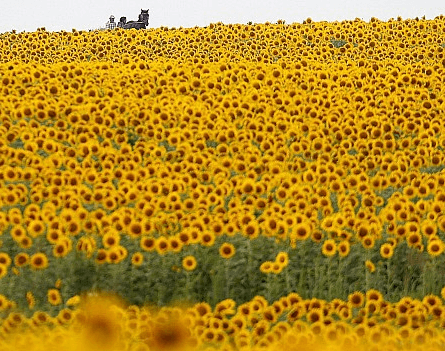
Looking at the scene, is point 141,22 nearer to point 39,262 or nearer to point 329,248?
point 329,248

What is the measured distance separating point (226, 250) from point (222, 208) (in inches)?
37.6

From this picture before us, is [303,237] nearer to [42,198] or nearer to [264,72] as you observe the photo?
[42,198]

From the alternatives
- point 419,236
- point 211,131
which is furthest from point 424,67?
point 419,236

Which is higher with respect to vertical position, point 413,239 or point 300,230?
point 300,230

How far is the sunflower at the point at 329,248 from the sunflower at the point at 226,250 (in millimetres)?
853

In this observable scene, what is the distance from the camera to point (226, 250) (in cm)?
779

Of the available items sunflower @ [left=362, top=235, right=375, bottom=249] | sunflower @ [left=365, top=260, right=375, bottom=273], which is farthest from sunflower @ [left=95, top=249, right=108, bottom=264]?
sunflower @ [left=362, top=235, right=375, bottom=249]

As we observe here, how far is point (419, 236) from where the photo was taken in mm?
7906

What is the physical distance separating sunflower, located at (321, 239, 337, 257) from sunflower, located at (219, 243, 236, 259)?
85 cm

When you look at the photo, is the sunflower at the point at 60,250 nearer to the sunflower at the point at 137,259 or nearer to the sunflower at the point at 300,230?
the sunflower at the point at 137,259

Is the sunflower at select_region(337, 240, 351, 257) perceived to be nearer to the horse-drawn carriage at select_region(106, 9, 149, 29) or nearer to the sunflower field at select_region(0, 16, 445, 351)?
the sunflower field at select_region(0, 16, 445, 351)

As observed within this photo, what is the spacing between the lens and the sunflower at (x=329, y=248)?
7.78 metres

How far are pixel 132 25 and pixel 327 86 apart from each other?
2234 centimetres

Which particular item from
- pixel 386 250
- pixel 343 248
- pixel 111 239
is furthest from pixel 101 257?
pixel 386 250
